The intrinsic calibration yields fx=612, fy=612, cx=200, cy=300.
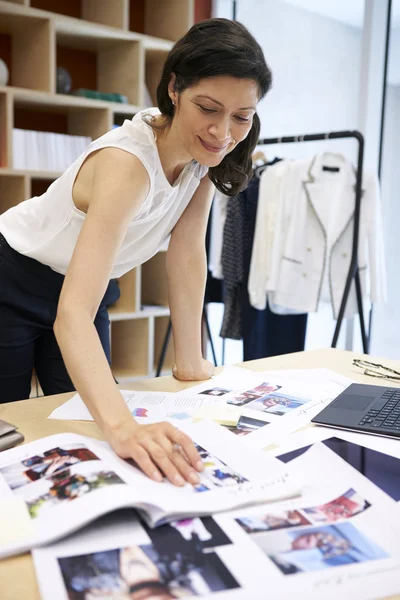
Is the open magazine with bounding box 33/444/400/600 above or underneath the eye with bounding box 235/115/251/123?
underneath

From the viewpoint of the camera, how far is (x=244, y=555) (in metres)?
0.65

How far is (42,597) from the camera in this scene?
0.58 meters

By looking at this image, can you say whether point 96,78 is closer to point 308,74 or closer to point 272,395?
point 308,74

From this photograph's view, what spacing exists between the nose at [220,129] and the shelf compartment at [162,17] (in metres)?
2.50

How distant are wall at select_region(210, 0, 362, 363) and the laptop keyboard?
2.40 m

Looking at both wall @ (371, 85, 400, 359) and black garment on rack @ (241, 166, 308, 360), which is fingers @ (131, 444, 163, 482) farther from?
wall @ (371, 85, 400, 359)

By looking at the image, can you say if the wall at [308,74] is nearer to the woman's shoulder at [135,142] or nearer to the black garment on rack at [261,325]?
the black garment on rack at [261,325]

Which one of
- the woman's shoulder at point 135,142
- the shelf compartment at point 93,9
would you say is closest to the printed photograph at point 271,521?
the woman's shoulder at point 135,142

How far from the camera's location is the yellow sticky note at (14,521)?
68cm

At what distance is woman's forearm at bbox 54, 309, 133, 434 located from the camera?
933mm

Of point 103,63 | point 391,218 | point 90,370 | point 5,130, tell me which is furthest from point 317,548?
point 103,63

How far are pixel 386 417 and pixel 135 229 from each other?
25.1 inches

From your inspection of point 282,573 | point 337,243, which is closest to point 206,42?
point 282,573

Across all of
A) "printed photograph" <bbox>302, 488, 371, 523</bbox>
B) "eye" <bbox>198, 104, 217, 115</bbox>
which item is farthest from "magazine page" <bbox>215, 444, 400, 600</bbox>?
"eye" <bbox>198, 104, 217, 115</bbox>
